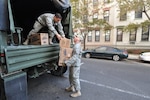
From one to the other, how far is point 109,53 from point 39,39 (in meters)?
7.38

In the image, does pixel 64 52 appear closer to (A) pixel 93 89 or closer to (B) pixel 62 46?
(B) pixel 62 46

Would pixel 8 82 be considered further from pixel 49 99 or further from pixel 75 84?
pixel 75 84

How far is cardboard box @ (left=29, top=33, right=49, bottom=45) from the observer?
10.3 feet

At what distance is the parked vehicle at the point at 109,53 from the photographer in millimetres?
9345

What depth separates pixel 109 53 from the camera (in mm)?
9617

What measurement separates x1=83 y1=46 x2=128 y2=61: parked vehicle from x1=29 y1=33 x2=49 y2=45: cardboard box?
23.5ft

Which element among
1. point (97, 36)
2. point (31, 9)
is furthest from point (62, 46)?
point (97, 36)

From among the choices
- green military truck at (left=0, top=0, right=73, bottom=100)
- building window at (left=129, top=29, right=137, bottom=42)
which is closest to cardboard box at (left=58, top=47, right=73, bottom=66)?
green military truck at (left=0, top=0, right=73, bottom=100)

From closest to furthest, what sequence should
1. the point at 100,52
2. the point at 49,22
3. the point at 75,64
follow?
the point at 75,64 < the point at 49,22 < the point at 100,52

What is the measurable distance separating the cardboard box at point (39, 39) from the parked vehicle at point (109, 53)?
717 centimetres

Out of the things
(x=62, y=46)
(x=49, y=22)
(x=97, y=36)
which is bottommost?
(x=62, y=46)

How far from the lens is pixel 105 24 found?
48.5 ft

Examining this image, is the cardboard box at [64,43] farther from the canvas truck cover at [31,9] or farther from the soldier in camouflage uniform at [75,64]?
the canvas truck cover at [31,9]

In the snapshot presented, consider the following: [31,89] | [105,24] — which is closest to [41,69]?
[31,89]
